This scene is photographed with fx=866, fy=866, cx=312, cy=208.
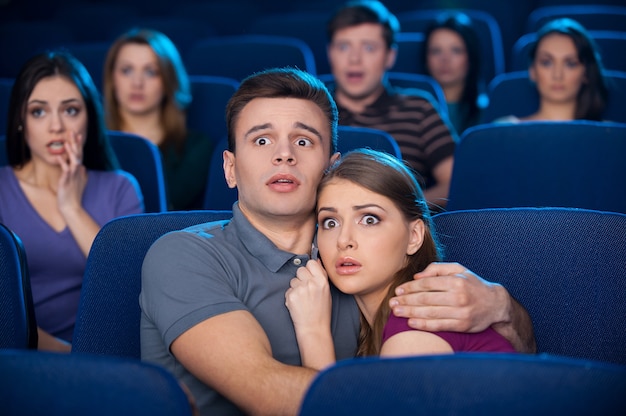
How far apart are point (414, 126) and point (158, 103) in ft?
3.16

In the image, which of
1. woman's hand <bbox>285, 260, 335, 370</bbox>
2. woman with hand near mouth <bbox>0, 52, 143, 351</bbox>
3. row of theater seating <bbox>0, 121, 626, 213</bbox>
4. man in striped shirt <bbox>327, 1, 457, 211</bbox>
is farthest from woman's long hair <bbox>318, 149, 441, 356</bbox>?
man in striped shirt <bbox>327, 1, 457, 211</bbox>

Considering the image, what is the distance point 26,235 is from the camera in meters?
2.25

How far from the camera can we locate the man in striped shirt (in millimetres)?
3057

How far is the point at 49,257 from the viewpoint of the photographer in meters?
2.24

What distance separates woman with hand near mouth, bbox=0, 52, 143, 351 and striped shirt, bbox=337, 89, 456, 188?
3.56 feet

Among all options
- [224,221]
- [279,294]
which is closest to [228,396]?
[279,294]

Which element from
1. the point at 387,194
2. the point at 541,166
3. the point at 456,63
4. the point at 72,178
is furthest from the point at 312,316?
the point at 456,63

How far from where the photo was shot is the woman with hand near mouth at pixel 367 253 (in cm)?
151

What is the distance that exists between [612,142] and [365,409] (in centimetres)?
145

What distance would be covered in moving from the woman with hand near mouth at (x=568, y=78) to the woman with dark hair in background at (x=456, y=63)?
0.67 meters

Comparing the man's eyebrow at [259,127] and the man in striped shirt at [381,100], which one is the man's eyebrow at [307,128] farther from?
the man in striped shirt at [381,100]

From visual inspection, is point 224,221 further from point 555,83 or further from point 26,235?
point 555,83

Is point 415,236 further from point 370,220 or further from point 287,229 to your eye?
point 287,229

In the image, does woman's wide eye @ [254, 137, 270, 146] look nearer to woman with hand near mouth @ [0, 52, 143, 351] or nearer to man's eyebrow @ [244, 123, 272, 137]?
man's eyebrow @ [244, 123, 272, 137]
